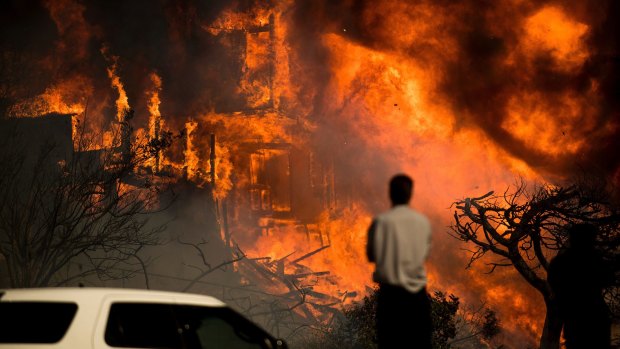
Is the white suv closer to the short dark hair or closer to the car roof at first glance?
the car roof

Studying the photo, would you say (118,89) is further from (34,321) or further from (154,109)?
(34,321)

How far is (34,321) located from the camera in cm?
602

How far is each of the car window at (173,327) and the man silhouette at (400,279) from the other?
4.53ft

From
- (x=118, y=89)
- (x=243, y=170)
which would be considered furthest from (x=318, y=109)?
(x=118, y=89)

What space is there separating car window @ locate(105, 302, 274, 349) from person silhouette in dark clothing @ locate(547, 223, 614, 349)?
3236 millimetres

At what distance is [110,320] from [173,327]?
585mm

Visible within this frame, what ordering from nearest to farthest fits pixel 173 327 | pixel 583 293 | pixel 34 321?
pixel 34 321
pixel 173 327
pixel 583 293

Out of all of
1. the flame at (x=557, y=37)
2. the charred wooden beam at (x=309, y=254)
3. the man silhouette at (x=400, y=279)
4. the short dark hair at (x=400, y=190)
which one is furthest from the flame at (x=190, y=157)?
the man silhouette at (x=400, y=279)

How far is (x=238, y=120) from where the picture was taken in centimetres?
3034

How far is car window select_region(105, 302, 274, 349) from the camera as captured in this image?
633 centimetres

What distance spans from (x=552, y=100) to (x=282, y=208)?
36.1 feet

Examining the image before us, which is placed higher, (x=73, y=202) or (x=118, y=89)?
(x=118, y=89)

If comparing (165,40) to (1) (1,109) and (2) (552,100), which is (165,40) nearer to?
(1) (1,109)

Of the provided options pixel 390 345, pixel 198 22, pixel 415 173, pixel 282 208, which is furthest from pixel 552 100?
pixel 390 345
